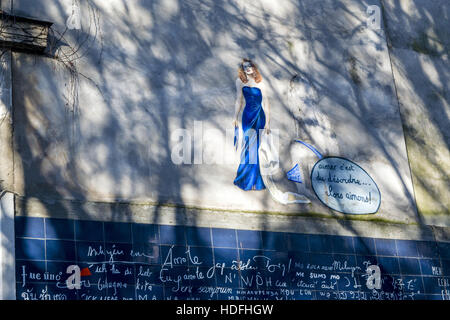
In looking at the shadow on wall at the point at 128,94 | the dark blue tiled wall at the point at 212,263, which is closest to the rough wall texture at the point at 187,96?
the shadow on wall at the point at 128,94

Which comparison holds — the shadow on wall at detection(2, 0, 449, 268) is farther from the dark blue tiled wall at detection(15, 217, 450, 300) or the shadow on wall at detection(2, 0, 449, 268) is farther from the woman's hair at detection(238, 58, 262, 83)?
the dark blue tiled wall at detection(15, 217, 450, 300)

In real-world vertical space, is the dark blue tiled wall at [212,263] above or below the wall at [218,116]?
below

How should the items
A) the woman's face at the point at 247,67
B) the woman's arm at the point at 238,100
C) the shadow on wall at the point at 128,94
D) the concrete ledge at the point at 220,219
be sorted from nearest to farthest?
the concrete ledge at the point at 220,219, the shadow on wall at the point at 128,94, the woman's arm at the point at 238,100, the woman's face at the point at 247,67

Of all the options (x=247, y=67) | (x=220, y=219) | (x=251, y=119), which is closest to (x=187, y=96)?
(x=251, y=119)

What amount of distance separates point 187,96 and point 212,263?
2223mm

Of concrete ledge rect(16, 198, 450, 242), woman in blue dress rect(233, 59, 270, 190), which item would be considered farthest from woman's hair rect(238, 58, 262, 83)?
concrete ledge rect(16, 198, 450, 242)

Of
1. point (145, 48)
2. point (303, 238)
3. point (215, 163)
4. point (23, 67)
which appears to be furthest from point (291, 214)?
point (23, 67)

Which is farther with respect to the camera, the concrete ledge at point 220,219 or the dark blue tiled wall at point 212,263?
the concrete ledge at point 220,219

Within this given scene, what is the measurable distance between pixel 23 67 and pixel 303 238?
4.14m

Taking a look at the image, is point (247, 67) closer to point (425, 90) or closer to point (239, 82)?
point (239, 82)

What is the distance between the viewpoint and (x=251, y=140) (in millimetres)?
11727

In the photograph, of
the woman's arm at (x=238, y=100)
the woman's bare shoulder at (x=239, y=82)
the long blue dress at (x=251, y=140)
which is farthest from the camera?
the woman's bare shoulder at (x=239, y=82)

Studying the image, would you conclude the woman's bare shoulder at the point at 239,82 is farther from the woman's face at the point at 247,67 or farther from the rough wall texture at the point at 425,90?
the rough wall texture at the point at 425,90

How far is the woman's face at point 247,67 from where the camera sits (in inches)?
472
